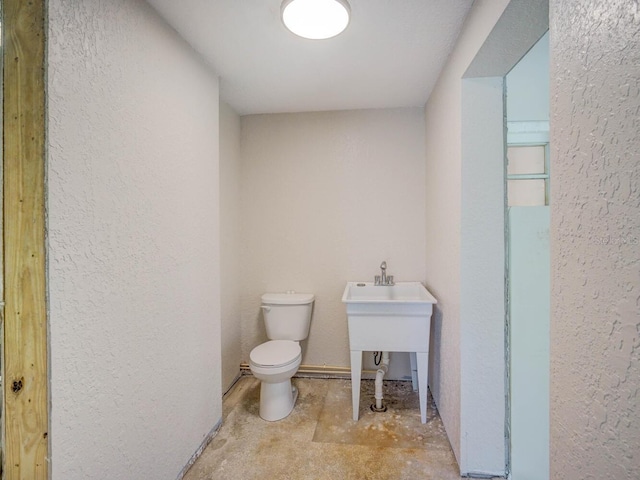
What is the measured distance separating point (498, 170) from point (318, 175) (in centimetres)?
147

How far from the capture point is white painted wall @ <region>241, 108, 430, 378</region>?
261 cm

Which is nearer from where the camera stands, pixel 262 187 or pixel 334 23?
pixel 334 23

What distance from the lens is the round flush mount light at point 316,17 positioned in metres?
1.29

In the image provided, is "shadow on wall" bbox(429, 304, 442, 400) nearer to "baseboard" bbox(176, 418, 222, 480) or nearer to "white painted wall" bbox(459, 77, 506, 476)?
"white painted wall" bbox(459, 77, 506, 476)

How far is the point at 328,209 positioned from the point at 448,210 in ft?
3.57

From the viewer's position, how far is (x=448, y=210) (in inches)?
73.2

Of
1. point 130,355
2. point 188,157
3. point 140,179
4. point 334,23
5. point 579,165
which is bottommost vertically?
point 130,355

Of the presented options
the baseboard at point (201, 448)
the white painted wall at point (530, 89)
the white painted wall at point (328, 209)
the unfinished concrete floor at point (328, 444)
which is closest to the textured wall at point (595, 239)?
the white painted wall at point (530, 89)

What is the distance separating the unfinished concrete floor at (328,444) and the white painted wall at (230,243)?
33 centimetres

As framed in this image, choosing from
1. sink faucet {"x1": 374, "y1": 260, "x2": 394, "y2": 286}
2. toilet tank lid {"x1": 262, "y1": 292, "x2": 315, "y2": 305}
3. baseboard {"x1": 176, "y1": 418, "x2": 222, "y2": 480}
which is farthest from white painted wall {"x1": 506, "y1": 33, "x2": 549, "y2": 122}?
baseboard {"x1": 176, "y1": 418, "x2": 222, "y2": 480}

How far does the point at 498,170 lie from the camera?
5.10ft

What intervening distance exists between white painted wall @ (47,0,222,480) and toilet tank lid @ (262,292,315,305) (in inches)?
28.8

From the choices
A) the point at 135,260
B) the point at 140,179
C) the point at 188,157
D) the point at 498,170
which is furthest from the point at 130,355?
the point at 498,170

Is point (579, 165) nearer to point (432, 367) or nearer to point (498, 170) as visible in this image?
point (498, 170)
